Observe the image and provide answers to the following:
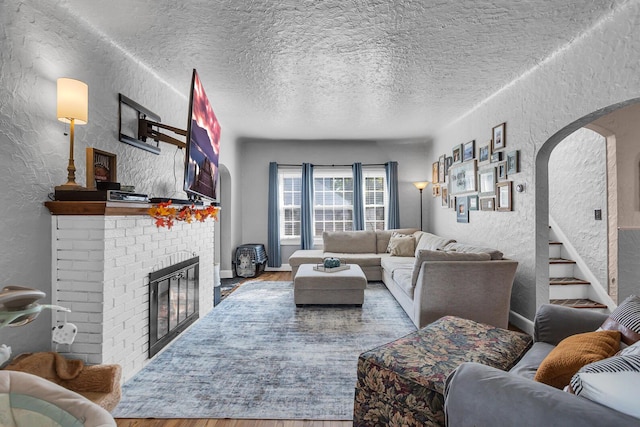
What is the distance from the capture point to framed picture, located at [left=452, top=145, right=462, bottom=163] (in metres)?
4.73

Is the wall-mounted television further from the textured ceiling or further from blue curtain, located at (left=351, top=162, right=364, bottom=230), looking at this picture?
blue curtain, located at (left=351, top=162, right=364, bottom=230)

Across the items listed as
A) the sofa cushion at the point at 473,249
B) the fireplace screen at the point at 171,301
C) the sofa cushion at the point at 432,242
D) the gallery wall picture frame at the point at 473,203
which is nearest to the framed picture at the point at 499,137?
the gallery wall picture frame at the point at 473,203

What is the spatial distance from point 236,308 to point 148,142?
6.79 feet

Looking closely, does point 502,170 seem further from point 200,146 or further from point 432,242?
point 200,146

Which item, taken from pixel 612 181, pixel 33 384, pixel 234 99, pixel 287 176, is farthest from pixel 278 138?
pixel 33 384

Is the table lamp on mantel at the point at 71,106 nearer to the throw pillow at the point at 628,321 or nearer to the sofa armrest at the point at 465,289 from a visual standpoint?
the sofa armrest at the point at 465,289

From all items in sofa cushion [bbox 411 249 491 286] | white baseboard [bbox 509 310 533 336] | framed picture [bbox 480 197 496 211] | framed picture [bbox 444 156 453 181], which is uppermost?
framed picture [bbox 444 156 453 181]

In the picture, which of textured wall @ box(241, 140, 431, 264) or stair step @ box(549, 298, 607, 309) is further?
textured wall @ box(241, 140, 431, 264)

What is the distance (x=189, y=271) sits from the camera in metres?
3.22

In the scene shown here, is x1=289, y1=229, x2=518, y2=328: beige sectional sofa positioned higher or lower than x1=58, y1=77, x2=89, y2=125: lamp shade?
lower

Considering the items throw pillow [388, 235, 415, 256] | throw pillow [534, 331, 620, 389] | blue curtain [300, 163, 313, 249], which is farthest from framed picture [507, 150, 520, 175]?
blue curtain [300, 163, 313, 249]

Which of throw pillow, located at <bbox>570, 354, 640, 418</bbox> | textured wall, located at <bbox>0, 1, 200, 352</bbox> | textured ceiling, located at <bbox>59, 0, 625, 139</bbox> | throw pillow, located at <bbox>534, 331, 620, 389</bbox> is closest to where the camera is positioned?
throw pillow, located at <bbox>570, 354, 640, 418</bbox>

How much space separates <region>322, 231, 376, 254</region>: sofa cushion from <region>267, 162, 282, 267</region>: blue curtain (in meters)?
1.01

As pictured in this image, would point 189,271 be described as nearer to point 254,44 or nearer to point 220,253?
point 254,44
